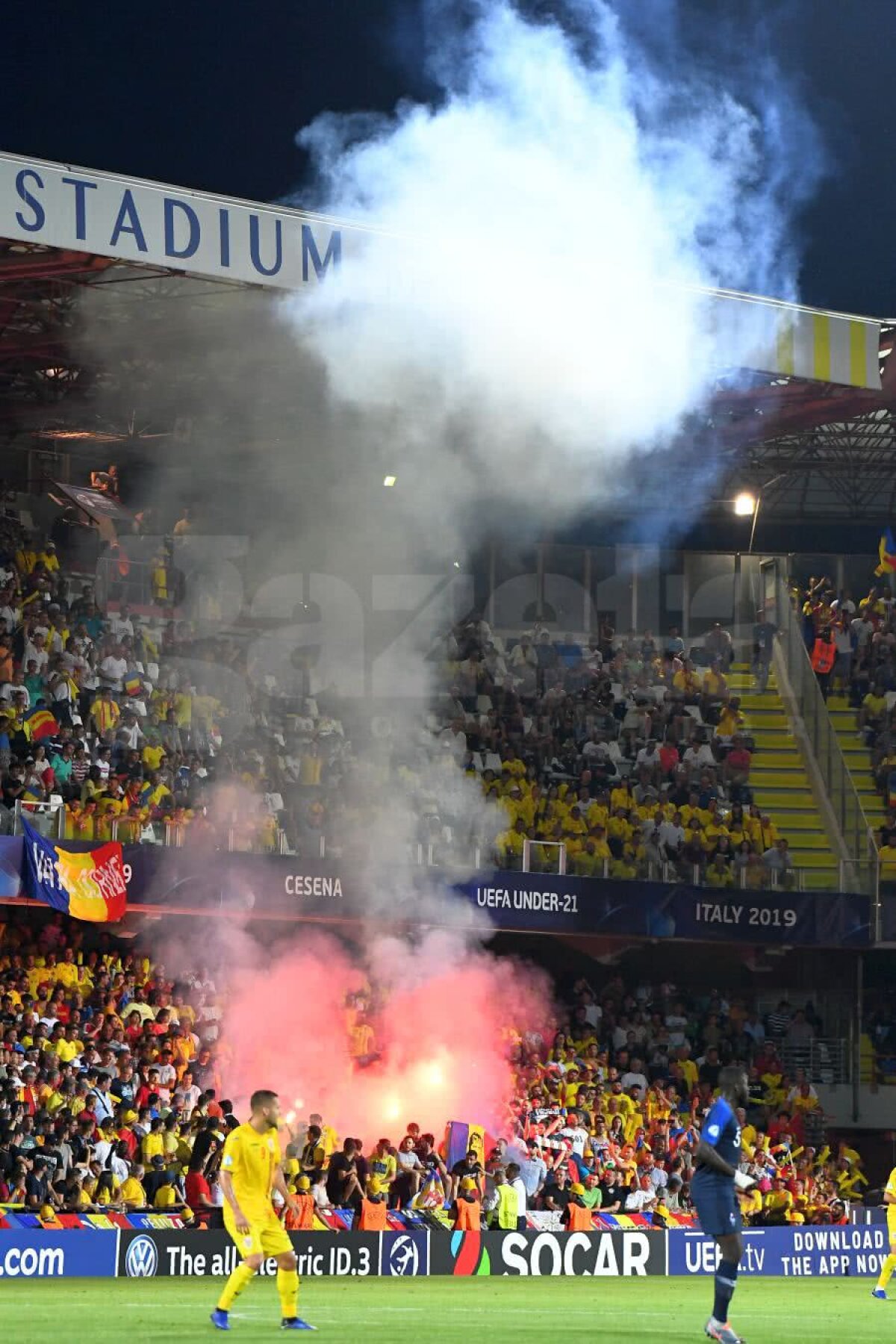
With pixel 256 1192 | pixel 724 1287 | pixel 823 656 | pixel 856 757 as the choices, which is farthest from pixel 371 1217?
pixel 823 656

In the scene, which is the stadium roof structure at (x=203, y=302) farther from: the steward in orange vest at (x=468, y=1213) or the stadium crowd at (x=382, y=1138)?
the steward in orange vest at (x=468, y=1213)

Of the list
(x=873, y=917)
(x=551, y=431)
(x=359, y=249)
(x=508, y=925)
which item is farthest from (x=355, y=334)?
(x=873, y=917)

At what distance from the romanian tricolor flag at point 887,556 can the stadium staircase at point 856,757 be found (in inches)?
143

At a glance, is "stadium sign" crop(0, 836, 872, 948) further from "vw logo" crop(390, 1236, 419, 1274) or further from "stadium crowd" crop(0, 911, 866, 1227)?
"vw logo" crop(390, 1236, 419, 1274)

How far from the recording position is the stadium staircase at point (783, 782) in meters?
32.8

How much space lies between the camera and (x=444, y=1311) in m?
16.0

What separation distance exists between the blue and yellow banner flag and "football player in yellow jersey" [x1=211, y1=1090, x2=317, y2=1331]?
36.1 ft

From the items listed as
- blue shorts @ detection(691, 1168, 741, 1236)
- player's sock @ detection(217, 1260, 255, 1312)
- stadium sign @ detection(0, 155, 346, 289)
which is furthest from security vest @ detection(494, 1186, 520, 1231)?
blue shorts @ detection(691, 1168, 741, 1236)

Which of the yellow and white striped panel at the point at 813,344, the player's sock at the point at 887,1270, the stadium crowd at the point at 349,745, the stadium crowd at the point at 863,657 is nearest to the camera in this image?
the player's sock at the point at 887,1270

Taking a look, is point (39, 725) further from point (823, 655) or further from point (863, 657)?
point (863, 657)

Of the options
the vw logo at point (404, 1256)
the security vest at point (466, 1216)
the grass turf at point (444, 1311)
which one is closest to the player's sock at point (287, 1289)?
the grass turf at point (444, 1311)

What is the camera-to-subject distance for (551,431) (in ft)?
96.4

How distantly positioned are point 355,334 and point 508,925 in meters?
8.65

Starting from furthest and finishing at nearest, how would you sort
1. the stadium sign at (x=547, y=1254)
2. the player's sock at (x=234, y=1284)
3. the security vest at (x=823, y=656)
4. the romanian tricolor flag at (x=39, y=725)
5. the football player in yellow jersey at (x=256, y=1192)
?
the security vest at (x=823, y=656) → the romanian tricolor flag at (x=39, y=725) → the stadium sign at (x=547, y=1254) → the football player in yellow jersey at (x=256, y=1192) → the player's sock at (x=234, y=1284)
